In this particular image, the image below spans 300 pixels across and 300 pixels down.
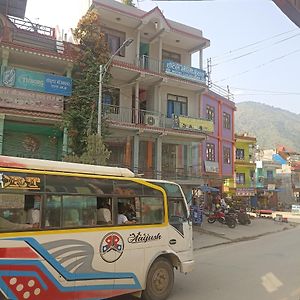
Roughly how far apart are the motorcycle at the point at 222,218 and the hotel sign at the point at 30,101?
12.0 m

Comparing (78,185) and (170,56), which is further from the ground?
(170,56)

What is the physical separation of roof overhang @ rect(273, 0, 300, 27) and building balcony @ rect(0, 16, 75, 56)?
53.1 ft

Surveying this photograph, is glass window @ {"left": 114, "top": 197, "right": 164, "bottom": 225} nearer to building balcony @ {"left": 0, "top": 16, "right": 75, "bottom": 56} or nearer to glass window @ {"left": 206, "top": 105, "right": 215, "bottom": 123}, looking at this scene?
building balcony @ {"left": 0, "top": 16, "right": 75, "bottom": 56}

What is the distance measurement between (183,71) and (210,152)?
916 centimetres

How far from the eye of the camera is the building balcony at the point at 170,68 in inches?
905

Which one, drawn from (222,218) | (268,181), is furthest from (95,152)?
(268,181)

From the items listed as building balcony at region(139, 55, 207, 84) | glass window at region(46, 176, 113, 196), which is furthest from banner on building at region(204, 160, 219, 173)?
glass window at region(46, 176, 113, 196)

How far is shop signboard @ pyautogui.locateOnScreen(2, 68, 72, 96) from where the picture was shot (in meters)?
18.1

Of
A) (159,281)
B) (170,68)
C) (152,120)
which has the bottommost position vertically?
(159,281)

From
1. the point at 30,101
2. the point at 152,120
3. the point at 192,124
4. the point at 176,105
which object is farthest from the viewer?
the point at 176,105

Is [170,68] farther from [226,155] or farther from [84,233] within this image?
[84,233]

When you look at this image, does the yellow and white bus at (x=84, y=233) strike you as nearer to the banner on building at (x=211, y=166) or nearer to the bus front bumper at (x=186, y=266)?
the bus front bumper at (x=186, y=266)

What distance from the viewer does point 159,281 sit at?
7910 millimetres

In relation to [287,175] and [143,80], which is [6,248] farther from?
[287,175]
